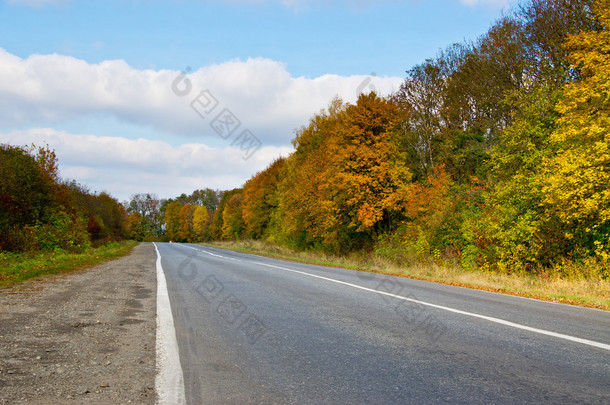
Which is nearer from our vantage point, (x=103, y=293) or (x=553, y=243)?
(x=103, y=293)

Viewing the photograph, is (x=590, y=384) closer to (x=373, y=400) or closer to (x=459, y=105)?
(x=373, y=400)

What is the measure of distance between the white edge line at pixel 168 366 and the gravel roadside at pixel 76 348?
71 mm

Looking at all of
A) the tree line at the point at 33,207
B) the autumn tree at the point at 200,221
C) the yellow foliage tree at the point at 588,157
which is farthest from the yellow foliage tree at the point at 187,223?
the yellow foliage tree at the point at 588,157

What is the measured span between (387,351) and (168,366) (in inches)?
84.3

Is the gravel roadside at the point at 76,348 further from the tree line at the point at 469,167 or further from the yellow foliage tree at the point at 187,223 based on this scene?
the yellow foliage tree at the point at 187,223

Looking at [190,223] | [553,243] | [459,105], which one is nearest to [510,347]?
[553,243]

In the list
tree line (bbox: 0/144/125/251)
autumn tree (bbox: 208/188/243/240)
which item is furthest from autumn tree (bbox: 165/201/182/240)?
tree line (bbox: 0/144/125/251)

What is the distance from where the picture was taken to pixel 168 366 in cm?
368

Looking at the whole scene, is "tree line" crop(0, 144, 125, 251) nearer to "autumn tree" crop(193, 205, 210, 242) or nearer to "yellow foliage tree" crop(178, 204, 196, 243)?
"autumn tree" crop(193, 205, 210, 242)

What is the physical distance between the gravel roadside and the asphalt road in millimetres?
410

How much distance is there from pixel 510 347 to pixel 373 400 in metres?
2.31

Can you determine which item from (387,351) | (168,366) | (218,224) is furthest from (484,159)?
(218,224)

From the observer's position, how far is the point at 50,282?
9.60 meters

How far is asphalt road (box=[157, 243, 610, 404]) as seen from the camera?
3.13 metres
